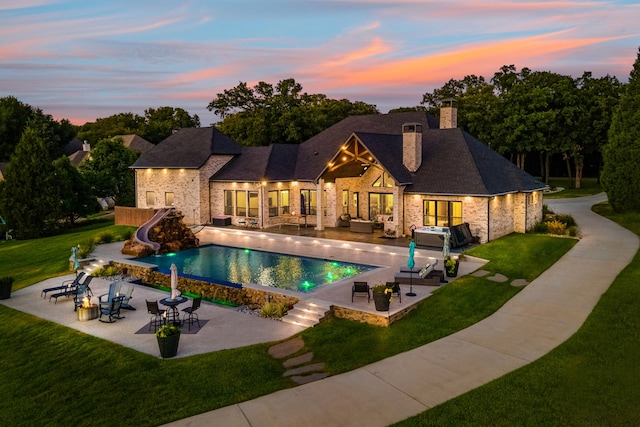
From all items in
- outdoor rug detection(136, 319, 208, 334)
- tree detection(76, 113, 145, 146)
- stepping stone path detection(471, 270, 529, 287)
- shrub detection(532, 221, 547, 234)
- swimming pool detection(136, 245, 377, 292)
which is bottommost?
outdoor rug detection(136, 319, 208, 334)

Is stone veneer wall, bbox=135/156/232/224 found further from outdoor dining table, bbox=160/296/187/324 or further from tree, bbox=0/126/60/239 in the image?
outdoor dining table, bbox=160/296/187/324

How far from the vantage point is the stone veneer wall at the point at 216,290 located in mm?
18016

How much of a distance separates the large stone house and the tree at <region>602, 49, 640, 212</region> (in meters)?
9.75

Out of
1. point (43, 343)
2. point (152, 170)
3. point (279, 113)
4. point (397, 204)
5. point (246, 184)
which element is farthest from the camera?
point (279, 113)

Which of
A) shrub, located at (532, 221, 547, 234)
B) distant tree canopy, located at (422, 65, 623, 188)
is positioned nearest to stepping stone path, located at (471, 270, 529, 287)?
shrub, located at (532, 221, 547, 234)

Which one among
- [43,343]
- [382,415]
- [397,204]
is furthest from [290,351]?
[397,204]

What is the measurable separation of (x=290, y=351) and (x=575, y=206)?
132 ft

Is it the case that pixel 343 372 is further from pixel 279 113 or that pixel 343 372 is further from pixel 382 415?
pixel 279 113

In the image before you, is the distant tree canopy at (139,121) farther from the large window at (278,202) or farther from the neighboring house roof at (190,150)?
the large window at (278,202)

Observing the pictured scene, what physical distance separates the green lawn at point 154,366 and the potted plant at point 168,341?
0.28 metres

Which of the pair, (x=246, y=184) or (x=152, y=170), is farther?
(x=152, y=170)

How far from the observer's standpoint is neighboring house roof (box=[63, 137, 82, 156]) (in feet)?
308

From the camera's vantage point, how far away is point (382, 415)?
934 centimetres

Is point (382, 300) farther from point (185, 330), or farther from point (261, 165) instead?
point (261, 165)
